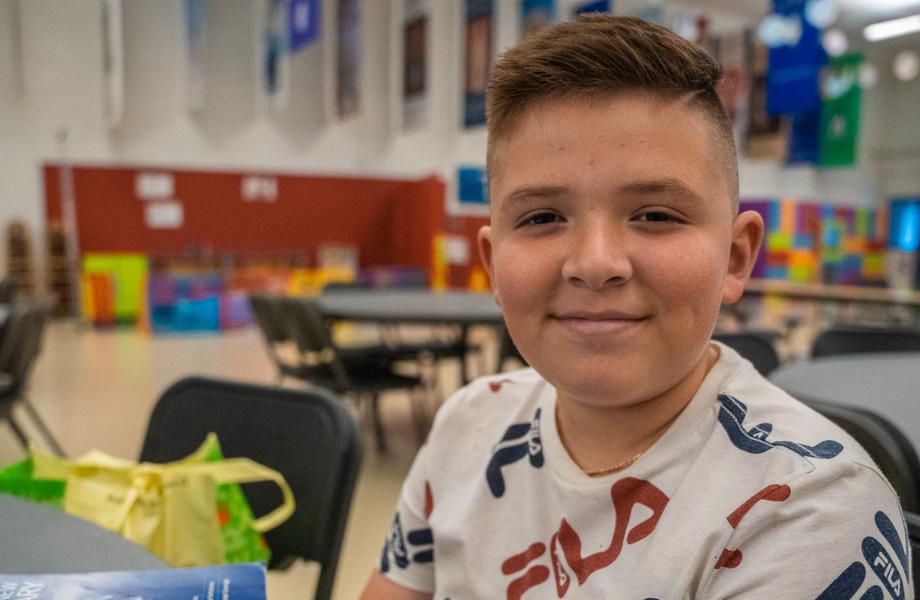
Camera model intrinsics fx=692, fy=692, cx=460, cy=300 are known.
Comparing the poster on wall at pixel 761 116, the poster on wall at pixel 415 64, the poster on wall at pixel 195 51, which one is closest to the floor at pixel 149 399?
the poster on wall at pixel 415 64

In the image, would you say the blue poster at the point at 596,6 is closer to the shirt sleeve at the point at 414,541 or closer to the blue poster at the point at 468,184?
the blue poster at the point at 468,184

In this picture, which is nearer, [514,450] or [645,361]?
[645,361]

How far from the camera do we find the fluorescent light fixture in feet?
34.3

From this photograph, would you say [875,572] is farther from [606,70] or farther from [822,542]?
[606,70]

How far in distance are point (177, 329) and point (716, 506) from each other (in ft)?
28.8

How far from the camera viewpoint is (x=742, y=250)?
0.76m

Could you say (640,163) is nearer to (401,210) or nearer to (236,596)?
(236,596)

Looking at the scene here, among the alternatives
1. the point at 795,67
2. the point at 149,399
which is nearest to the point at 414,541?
the point at 149,399

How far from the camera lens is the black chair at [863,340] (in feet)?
7.94

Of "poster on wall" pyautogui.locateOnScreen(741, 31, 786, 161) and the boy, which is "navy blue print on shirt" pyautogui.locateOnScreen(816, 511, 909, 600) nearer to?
the boy

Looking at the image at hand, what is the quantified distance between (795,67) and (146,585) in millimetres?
6542

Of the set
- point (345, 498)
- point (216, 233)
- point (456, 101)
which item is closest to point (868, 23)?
point (456, 101)

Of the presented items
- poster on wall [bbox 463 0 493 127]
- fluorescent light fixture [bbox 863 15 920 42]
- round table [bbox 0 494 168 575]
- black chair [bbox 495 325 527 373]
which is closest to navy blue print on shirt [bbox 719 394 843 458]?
round table [bbox 0 494 168 575]

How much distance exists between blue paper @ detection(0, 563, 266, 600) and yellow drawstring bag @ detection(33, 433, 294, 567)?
1.11ft
